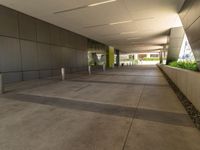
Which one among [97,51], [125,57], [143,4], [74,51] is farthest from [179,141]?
[125,57]

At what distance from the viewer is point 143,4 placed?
25.6 ft

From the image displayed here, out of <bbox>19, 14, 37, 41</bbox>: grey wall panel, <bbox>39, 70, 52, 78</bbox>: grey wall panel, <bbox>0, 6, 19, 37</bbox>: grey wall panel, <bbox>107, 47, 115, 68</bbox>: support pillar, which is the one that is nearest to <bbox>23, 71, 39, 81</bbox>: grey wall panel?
<bbox>39, 70, 52, 78</bbox>: grey wall panel

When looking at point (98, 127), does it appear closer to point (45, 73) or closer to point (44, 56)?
point (45, 73)

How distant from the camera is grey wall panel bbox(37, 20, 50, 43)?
35.4 feet

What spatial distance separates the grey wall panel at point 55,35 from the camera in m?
12.1

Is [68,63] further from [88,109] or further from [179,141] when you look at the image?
[179,141]

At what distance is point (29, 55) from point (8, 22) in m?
2.49

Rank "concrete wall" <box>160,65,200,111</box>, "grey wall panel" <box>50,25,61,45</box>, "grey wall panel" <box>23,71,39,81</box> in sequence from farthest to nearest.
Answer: "grey wall panel" <box>50,25,61,45</box> < "grey wall panel" <box>23,71,39,81</box> < "concrete wall" <box>160,65,200,111</box>

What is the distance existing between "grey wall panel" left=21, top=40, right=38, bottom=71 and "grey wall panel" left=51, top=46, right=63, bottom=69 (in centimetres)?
203

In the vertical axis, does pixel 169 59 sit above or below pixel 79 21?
below

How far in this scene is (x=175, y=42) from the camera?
42.7ft

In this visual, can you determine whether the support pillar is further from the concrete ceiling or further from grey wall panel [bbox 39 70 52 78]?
grey wall panel [bbox 39 70 52 78]

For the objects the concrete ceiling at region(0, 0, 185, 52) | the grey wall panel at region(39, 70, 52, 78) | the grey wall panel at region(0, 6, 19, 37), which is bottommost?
the grey wall panel at region(39, 70, 52, 78)

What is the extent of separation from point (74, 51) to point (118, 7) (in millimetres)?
8819
